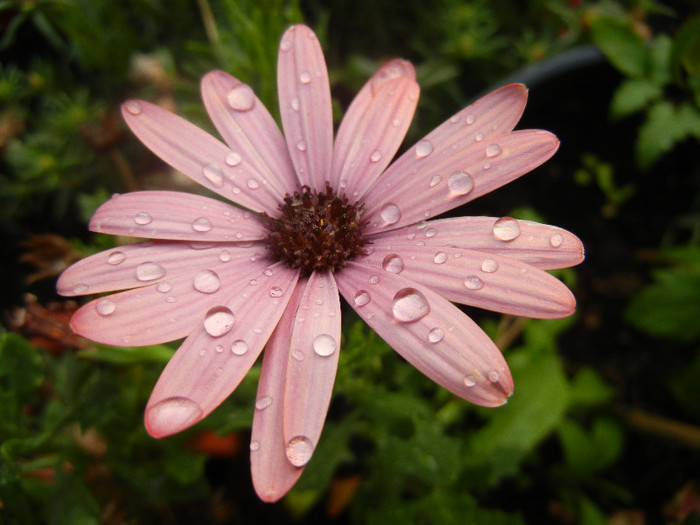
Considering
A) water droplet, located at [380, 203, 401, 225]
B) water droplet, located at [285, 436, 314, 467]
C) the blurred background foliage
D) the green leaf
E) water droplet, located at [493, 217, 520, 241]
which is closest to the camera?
water droplet, located at [285, 436, 314, 467]

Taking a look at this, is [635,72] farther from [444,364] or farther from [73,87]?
[73,87]

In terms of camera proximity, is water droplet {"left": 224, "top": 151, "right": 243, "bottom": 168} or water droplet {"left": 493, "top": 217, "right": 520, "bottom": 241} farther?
water droplet {"left": 224, "top": 151, "right": 243, "bottom": 168}

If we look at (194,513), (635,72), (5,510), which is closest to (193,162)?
(5,510)

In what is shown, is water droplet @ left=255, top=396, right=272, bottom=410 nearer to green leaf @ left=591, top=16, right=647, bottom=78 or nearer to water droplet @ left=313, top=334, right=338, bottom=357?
water droplet @ left=313, top=334, right=338, bottom=357

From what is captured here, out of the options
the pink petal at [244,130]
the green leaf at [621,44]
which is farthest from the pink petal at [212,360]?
the green leaf at [621,44]

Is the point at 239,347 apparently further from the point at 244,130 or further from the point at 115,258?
the point at 244,130

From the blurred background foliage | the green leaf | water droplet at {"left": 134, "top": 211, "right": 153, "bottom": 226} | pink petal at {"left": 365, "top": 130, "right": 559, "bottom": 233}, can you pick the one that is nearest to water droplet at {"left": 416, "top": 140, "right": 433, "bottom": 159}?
pink petal at {"left": 365, "top": 130, "right": 559, "bottom": 233}
